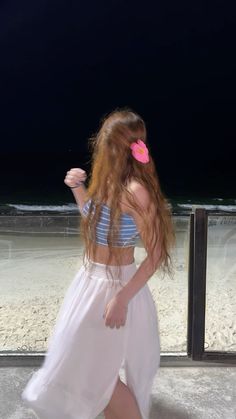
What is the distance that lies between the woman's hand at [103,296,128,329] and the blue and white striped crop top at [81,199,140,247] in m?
0.22

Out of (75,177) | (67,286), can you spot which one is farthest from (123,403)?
(67,286)

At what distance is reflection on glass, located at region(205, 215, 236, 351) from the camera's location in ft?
10.9

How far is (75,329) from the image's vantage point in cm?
203

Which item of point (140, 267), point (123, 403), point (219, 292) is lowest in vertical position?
point (123, 403)

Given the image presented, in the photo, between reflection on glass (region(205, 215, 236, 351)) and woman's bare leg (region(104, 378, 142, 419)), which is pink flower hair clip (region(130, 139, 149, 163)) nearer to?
woman's bare leg (region(104, 378, 142, 419))

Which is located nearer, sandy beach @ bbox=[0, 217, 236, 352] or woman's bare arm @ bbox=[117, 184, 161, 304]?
woman's bare arm @ bbox=[117, 184, 161, 304]

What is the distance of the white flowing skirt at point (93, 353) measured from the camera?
6.63 feet

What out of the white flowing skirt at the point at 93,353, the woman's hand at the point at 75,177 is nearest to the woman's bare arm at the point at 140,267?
the white flowing skirt at the point at 93,353

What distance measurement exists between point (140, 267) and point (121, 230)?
→ 6.4 inches

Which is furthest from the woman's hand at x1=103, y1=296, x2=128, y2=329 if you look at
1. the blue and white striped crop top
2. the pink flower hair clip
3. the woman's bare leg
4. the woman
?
the pink flower hair clip

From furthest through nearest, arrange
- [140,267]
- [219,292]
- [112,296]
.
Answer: [219,292] < [112,296] < [140,267]

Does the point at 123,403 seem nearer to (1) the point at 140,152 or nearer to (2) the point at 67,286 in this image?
(1) the point at 140,152

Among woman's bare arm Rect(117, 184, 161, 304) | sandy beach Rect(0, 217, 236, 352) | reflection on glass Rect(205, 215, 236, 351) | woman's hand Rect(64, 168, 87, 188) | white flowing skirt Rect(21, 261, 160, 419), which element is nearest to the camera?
woman's bare arm Rect(117, 184, 161, 304)

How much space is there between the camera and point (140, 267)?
1892mm
